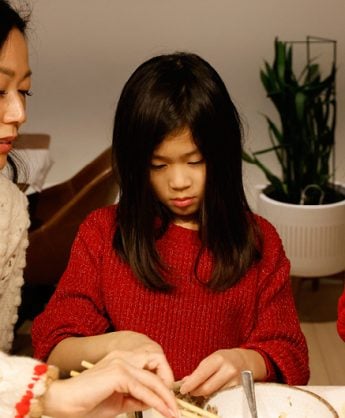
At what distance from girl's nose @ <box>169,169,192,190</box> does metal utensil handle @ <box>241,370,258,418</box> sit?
0.46 m

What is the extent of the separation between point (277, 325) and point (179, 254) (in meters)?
0.28

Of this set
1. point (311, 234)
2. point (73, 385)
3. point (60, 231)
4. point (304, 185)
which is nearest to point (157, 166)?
point (73, 385)

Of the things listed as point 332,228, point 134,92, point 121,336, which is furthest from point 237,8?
point 121,336

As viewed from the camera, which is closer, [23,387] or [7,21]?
[23,387]

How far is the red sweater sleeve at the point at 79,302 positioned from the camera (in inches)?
59.9

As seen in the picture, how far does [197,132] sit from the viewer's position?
1471mm

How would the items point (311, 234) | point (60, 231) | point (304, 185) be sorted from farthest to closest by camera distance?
1. point (304, 185)
2. point (311, 234)
3. point (60, 231)

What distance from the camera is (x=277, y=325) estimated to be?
1.52 metres

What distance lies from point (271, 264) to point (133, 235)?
1.02 ft

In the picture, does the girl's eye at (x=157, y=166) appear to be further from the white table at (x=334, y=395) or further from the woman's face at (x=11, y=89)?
the white table at (x=334, y=395)

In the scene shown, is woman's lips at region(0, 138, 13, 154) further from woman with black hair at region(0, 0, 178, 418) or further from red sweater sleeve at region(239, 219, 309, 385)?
red sweater sleeve at region(239, 219, 309, 385)

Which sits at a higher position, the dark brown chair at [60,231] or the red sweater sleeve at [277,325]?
the red sweater sleeve at [277,325]

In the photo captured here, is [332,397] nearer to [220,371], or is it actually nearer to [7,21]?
[220,371]

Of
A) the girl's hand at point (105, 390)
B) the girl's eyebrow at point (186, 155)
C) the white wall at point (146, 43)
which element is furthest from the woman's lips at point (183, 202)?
the white wall at point (146, 43)
